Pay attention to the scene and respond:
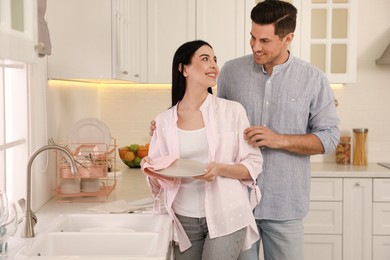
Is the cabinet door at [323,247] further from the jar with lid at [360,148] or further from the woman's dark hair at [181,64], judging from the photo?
the woman's dark hair at [181,64]

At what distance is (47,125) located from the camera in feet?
9.67

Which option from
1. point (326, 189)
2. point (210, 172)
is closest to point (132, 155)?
point (326, 189)

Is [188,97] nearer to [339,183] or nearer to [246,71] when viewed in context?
[246,71]

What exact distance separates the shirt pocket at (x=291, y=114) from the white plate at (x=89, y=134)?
972 mm

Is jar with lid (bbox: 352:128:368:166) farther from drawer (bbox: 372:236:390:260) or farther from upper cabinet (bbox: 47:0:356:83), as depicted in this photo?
drawer (bbox: 372:236:390:260)

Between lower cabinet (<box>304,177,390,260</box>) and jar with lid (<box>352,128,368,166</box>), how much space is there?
38cm

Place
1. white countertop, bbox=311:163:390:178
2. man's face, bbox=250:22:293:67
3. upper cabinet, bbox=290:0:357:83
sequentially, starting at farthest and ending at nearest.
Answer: upper cabinet, bbox=290:0:357:83, white countertop, bbox=311:163:390:178, man's face, bbox=250:22:293:67

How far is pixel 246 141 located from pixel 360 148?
8.03 feet

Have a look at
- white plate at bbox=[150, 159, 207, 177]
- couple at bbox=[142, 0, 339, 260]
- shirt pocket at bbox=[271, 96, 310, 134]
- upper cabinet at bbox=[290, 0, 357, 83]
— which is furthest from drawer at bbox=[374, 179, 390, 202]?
white plate at bbox=[150, 159, 207, 177]

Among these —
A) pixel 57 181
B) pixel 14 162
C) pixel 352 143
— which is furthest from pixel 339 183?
pixel 14 162

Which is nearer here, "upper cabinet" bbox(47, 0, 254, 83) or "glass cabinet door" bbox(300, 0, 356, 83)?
"upper cabinet" bbox(47, 0, 254, 83)

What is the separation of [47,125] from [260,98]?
41.0 inches

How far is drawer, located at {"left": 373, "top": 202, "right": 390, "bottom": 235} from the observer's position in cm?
423

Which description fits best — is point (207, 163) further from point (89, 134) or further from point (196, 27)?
point (196, 27)
